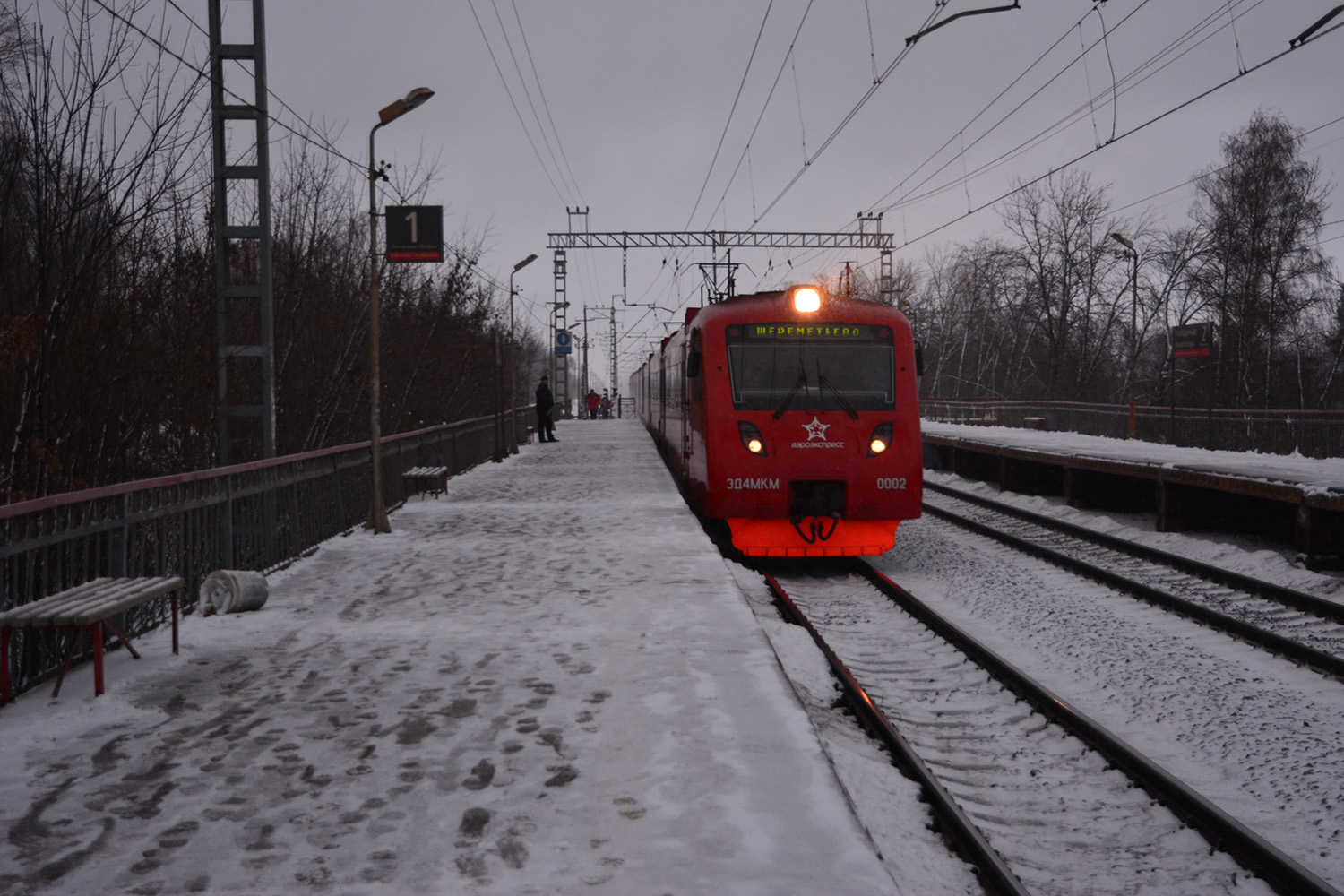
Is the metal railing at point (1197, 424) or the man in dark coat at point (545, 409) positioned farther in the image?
the man in dark coat at point (545, 409)

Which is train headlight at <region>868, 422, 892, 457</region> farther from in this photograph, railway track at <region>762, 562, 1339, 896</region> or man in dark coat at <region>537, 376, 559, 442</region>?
man in dark coat at <region>537, 376, 559, 442</region>

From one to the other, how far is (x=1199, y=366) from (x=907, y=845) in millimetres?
41909

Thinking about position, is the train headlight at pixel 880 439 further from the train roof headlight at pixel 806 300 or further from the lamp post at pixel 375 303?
the lamp post at pixel 375 303

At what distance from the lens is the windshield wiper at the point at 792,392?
410 inches

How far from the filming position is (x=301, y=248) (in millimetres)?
13766

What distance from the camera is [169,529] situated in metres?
7.14

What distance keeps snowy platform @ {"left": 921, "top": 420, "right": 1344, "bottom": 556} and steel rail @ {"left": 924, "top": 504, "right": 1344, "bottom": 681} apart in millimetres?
2029

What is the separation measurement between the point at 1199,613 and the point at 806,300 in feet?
15.6

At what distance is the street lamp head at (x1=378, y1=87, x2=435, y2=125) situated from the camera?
11.2m

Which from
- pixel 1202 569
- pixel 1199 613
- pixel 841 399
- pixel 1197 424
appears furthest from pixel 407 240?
pixel 1197 424

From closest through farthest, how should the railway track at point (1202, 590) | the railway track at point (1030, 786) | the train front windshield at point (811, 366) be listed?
the railway track at point (1030, 786) < the railway track at point (1202, 590) < the train front windshield at point (811, 366)

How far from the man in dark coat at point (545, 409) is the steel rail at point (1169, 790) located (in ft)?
70.0

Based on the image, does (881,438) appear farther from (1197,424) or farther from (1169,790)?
(1197,424)

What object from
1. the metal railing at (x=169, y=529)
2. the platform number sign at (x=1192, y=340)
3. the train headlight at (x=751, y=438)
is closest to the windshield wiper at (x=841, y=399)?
the train headlight at (x=751, y=438)
